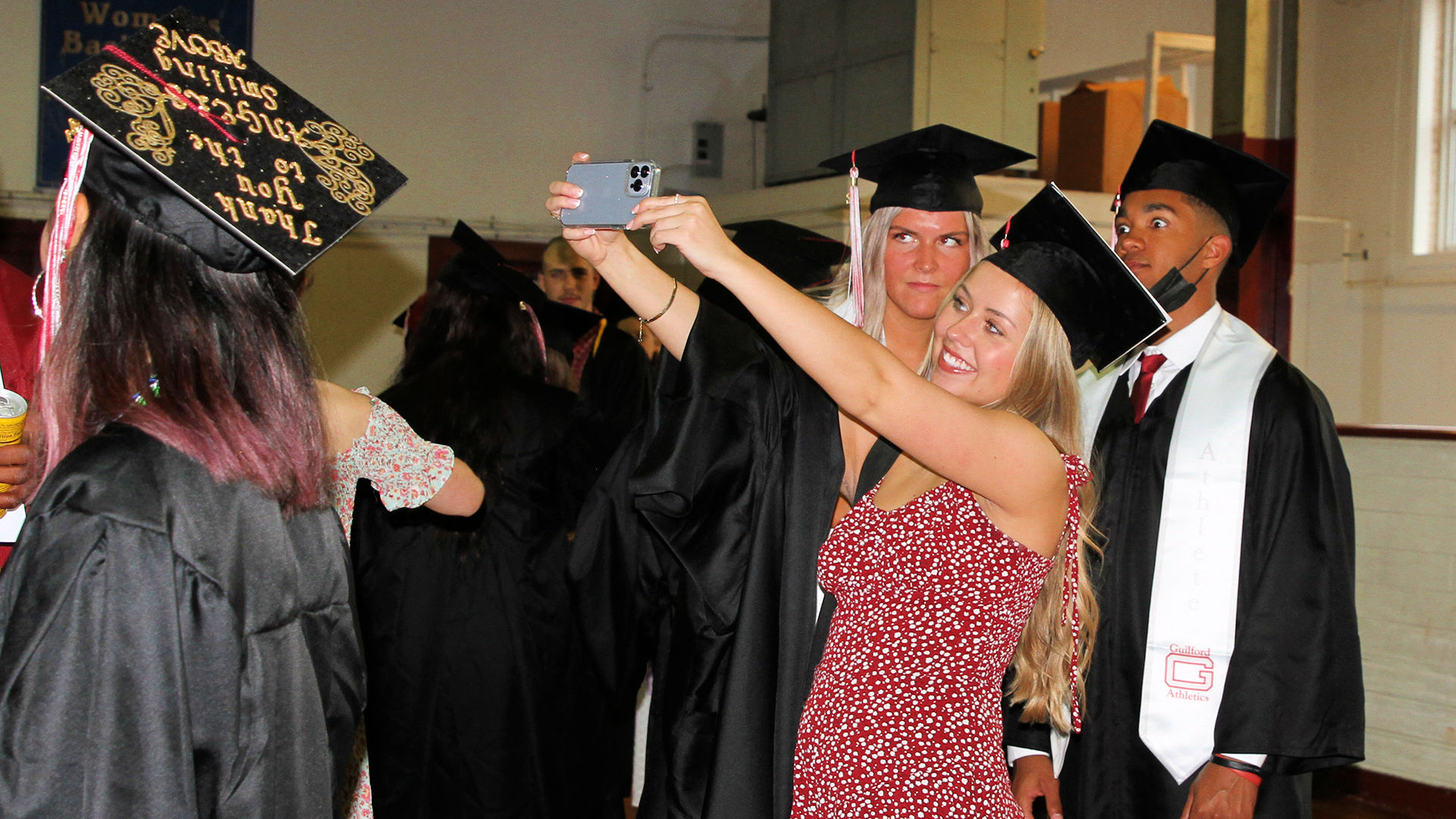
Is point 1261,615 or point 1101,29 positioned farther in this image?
point 1101,29

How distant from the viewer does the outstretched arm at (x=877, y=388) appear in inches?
60.2

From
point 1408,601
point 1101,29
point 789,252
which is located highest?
point 1101,29

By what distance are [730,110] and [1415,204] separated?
504 centimetres

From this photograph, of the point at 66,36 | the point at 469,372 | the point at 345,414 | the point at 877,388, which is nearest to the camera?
the point at 877,388

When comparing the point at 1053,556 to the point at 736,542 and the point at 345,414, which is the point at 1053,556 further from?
the point at 345,414

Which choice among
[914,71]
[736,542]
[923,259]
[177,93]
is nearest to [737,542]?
[736,542]

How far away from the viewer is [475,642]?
315 centimetres

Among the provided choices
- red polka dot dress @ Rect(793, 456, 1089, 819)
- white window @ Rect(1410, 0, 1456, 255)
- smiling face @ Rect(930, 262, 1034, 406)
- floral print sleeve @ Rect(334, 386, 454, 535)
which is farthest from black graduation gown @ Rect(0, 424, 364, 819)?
white window @ Rect(1410, 0, 1456, 255)

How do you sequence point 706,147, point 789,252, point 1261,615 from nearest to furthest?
point 1261,615, point 789,252, point 706,147

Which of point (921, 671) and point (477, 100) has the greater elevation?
point (477, 100)

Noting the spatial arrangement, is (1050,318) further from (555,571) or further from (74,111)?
(555,571)

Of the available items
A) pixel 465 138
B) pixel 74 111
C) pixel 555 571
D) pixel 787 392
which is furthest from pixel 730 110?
pixel 74 111

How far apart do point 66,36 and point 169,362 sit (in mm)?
6474

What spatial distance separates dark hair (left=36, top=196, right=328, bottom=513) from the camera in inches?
46.0
